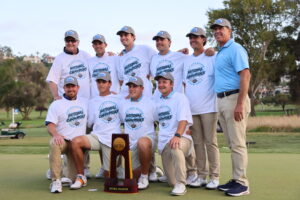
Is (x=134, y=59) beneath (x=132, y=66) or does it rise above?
above

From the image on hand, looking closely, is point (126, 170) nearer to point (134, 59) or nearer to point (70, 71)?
point (134, 59)

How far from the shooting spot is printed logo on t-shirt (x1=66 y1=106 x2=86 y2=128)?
226 inches

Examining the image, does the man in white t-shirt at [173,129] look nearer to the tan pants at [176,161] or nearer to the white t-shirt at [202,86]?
the tan pants at [176,161]

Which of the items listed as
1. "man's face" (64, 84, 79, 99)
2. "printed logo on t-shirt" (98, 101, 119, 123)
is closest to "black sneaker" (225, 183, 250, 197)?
"printed logo on t-shirt" (98, 101, 119, 123)

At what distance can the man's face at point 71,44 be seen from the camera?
6383mm


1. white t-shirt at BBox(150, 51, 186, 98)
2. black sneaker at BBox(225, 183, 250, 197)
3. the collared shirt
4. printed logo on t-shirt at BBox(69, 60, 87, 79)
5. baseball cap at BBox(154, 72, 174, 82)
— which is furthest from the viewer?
printed logo on t-shirt at BBox(69, 60, 87, 79)

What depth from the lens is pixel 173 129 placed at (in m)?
5.47

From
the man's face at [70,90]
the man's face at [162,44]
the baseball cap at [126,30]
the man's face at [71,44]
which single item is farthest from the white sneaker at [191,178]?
the man's face at [71,44]

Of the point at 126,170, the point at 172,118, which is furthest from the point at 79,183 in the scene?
the point at 172,118

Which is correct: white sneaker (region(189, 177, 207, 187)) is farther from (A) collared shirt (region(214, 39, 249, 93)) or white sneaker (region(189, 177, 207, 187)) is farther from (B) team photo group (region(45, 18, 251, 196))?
(A) collared shirt (region(214, 39, 249, 93))

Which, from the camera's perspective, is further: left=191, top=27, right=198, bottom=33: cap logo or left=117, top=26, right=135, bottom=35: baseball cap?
left=117, top=26, right=135, bottom=35: baseball cap

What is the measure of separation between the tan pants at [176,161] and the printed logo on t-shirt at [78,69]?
1.90 meters

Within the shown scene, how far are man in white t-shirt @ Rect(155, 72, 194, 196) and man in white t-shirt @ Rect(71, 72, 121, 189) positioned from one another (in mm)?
656

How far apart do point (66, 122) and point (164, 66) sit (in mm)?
1612
